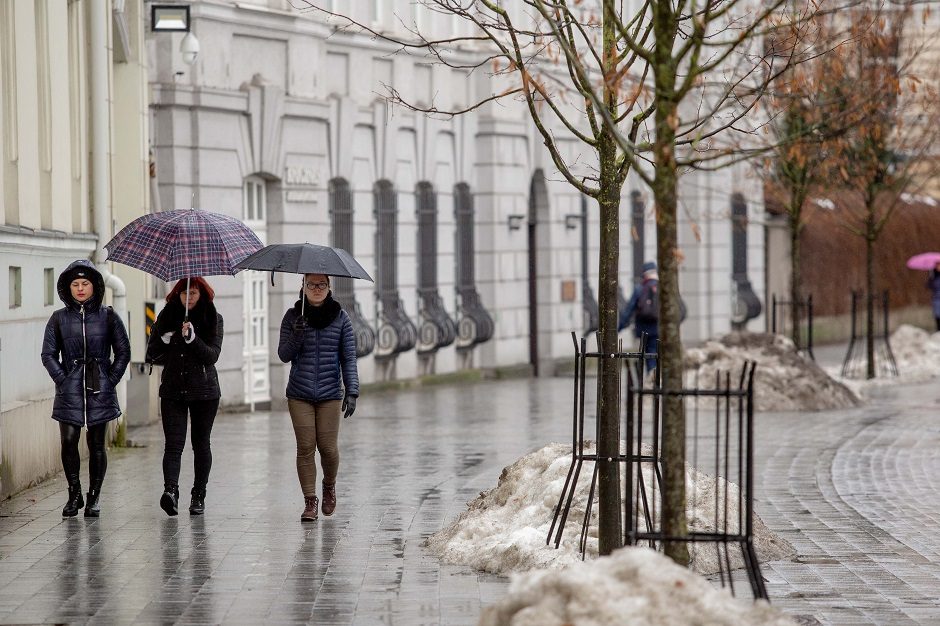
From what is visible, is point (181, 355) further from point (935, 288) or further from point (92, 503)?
point (935, 288)

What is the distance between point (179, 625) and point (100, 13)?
9.67 metres

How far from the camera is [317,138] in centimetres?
2386

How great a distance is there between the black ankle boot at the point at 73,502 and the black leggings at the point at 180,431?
1.88ft

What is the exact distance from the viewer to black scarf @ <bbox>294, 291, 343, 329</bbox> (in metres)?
11.9

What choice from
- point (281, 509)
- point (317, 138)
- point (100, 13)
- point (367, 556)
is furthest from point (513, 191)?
point (367, 556)

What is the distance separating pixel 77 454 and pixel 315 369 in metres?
1.72

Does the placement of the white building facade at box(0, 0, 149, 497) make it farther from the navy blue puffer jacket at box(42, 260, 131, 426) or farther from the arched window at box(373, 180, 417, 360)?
the arched window at box(373, 180, 417, 360)

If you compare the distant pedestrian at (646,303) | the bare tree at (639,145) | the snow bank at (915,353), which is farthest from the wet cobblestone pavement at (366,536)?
the snow bank at (915,353)

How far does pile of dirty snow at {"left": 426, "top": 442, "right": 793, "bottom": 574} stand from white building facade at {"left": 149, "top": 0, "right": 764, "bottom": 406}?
21.0 feet

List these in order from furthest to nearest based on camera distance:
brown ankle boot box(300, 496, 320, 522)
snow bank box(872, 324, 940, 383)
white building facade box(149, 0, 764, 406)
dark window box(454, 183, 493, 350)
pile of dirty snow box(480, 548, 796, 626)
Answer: snow bank box(872, 324, 940, 383)
dark window box(454, 183, 493, 350)
white building facade box(149, 0, 764, 406)
brown ankle boot box(300, 496, 320, 522)
pile of dirty snow box(480, 548, 796, 626)

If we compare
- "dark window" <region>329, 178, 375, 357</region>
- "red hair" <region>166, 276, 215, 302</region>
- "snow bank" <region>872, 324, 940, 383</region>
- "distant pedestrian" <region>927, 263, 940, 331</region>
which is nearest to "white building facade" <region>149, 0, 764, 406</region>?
"dark window" <region>329, 178, 375, 357</region>

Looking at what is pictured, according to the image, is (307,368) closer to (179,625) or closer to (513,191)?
(179,625)

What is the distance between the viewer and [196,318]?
1227 cm

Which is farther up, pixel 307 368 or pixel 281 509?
pixel 307 368
